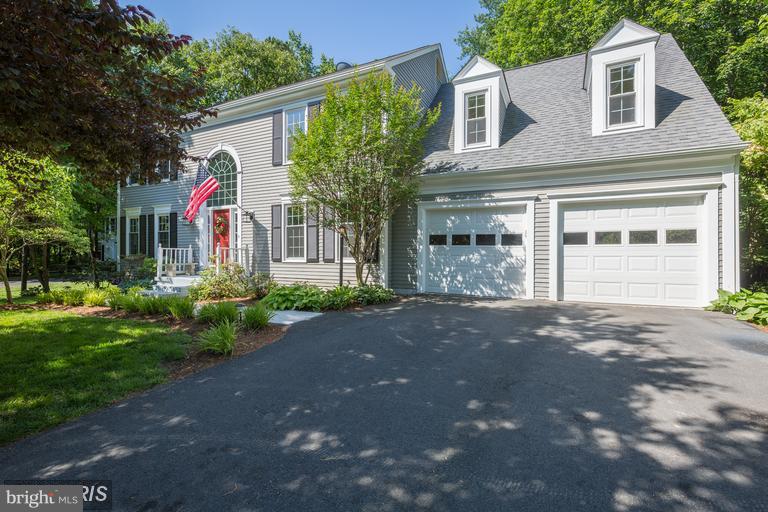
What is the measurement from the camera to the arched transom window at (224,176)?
12.6 meters

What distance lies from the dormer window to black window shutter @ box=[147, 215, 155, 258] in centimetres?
1592

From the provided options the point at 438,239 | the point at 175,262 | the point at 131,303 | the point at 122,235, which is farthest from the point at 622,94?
the point at 122,235

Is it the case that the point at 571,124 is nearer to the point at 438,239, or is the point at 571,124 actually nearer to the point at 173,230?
the point at 438,239

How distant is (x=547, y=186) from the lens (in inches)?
337

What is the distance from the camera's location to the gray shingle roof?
760 centimetres

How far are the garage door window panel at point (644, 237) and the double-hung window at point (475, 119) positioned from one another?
164 inches

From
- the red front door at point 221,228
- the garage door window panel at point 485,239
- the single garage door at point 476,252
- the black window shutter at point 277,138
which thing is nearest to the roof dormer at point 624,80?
the single garage door at point 476,252

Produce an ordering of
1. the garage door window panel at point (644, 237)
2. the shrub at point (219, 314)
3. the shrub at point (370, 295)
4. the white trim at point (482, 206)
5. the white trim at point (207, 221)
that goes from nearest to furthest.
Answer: the shrub at point (219, 314) < the garage door window panel at point (644, 237) < the shrub at point (370, 295) < the white trim at point (482, 206) < the white trim at point (207, 221)

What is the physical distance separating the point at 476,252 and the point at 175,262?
32.9ft

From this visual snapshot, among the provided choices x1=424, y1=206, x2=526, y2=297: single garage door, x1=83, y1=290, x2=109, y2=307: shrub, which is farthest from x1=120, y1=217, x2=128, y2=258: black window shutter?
x1=424, y1=206, x2=526, y2=297: single garage door

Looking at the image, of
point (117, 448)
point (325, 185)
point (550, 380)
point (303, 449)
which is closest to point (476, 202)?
point (325, 185)

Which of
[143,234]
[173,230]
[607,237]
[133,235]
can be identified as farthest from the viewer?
[133,235]

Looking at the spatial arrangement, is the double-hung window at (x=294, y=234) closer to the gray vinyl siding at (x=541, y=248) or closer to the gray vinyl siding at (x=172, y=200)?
the gray vinyl siding at (x=172, y=200)

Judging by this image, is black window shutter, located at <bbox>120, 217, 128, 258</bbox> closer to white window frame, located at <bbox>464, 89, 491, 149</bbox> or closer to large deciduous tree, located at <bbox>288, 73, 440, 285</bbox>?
large deciduous tree, located at <bbox>288, 73, 440, 285</bbox>
